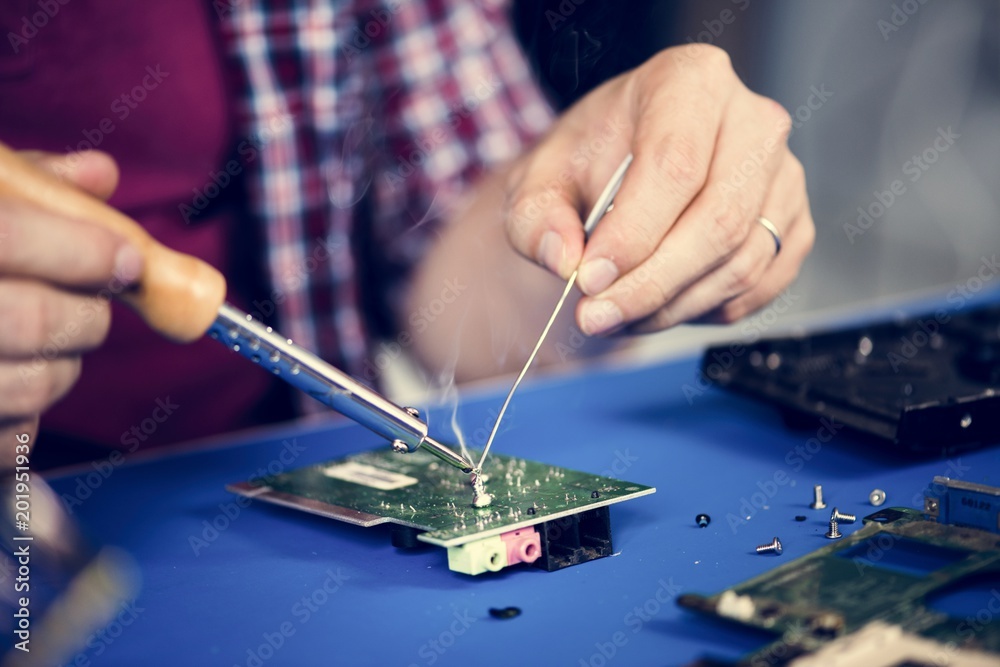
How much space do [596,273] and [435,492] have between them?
0.32 meters

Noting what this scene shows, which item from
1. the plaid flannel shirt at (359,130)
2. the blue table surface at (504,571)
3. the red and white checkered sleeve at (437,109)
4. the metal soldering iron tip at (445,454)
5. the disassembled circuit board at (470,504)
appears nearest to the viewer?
the blue table surface at (504,571)

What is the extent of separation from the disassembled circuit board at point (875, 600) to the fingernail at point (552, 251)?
18.7 inches

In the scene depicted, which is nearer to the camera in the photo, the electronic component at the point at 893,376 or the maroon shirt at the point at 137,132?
the electronic component at the point at 893,376

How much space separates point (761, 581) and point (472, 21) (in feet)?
4.86

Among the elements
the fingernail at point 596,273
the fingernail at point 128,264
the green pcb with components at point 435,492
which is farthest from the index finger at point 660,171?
the fingernail at point 128,264

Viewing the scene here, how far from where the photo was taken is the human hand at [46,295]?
2.92 feet

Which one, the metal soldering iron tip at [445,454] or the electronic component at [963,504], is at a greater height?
the metal soldering iron tip at [445,454]

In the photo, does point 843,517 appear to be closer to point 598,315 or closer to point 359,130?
point 598,315

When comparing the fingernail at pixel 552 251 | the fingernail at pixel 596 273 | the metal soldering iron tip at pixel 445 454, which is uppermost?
the fingernail at pixel 552 251

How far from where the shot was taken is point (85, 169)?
1154 millimetres

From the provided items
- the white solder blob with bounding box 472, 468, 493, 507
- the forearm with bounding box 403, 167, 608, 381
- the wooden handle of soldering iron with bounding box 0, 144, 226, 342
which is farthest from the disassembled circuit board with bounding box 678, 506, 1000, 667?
the forearm with bounding box 403, 167, 608, 381

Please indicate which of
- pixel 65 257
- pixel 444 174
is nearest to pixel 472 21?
pixel 444 174

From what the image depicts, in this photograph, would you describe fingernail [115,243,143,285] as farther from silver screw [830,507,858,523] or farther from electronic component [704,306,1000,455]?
electronic component [704,306,1000,455]

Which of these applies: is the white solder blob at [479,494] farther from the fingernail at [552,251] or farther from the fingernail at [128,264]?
the fingernail at [128,264]
